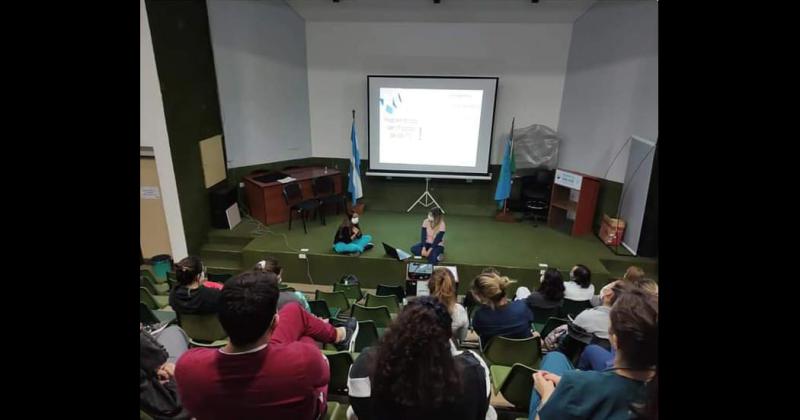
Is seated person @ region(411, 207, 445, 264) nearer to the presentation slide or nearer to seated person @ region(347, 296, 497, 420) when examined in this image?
the presentation slide

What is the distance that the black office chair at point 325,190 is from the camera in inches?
269

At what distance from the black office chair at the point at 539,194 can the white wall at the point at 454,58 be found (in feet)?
2.93

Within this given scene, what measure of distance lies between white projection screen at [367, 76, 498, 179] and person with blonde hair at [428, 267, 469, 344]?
183 inches

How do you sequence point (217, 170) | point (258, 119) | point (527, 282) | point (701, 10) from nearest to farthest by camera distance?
point (701, 10) < point (527, 282) < point (217, 170) < point (258, 119)

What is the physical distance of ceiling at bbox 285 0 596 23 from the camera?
248 inches

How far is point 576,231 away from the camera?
6.34 metres

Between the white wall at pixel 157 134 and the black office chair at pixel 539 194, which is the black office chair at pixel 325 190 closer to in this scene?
the white wall at pixel 157 134

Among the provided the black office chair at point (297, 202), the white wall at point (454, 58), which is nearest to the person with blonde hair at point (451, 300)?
the black office chair at point (297, 202)

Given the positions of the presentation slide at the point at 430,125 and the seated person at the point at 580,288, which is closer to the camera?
the seated person at the point at 580,288

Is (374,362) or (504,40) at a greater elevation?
(504,40)
